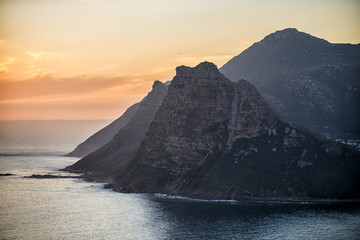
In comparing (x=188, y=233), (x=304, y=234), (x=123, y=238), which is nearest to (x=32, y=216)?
(x=123, y=238)

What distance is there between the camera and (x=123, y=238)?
16575cm

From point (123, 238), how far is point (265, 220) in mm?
51131

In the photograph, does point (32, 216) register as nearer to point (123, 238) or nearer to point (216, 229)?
point (123, 238)

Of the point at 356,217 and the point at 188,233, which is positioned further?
the point at 356,217

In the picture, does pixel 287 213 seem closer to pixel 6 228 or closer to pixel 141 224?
pixel 141 224

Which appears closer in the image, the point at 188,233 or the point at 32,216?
the point at 188,233

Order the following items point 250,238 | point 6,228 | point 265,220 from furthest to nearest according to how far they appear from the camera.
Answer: point 265,220 < point 6,228 < point 250,238

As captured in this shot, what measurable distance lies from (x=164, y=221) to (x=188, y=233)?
780 inches

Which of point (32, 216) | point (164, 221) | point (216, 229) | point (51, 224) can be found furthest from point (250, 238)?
point (32, 216)

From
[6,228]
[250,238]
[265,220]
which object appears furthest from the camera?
[265,220]

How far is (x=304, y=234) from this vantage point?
167250 millimetres

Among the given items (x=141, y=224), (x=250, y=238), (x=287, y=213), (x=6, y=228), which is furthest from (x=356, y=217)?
(x=6, y=228)

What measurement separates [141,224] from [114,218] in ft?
42.5

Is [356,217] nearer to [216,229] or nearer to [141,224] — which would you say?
[216,229]
